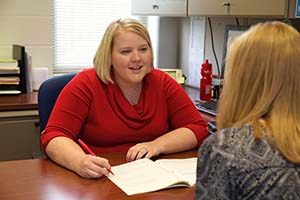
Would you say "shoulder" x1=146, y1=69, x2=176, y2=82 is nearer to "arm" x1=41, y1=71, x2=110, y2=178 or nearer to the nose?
the nose

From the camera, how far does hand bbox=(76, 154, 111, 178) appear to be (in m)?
1.47

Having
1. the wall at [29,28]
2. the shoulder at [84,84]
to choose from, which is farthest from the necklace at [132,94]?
the wall at [29,28]

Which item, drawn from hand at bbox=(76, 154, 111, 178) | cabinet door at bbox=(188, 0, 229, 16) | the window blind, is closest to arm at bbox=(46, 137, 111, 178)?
hand at bbox=(76, 154, 111, 178)

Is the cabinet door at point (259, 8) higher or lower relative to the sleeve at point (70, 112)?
higher

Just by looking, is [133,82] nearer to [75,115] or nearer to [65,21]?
[75,115]

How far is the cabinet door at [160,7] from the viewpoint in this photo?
9.43 feet

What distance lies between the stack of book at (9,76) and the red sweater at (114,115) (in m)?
1.08

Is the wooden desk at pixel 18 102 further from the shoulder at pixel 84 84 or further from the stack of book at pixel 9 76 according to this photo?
the shoulder at pixel 84 84

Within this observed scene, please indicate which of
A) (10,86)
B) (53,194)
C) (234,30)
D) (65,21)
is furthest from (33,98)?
(53,194)

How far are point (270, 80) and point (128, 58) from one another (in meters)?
1.01

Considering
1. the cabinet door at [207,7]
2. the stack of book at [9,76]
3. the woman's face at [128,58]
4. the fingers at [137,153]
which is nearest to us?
the fingers at [137,153]

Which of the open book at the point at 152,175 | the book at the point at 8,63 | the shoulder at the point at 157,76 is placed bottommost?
the open book at the point at 152,175

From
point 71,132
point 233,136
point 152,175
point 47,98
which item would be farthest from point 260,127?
point 47,98

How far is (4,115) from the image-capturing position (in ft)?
8.58
